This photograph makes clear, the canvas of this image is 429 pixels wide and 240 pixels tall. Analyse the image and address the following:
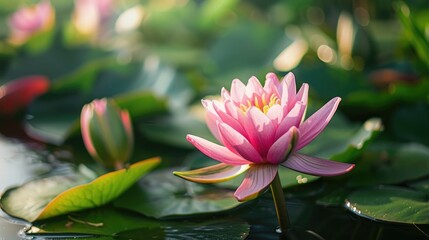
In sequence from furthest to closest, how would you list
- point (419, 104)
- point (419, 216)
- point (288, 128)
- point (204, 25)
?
point (204, 25), point (419, 104), point (419, 216), point (288, 128)

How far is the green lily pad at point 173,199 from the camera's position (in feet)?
3.49

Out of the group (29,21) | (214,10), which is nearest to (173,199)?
(29,21)

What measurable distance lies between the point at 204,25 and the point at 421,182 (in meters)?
1.15

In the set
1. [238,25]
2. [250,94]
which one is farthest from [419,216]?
[238,25]

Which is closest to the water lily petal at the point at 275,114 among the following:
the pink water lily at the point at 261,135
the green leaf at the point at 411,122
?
the pink water lily at the point at 261,135

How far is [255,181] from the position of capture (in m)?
0.88

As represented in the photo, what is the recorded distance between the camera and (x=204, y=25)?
85.3 inches

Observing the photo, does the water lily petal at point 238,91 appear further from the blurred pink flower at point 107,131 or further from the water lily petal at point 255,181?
the blurred pink flower at point 107,131

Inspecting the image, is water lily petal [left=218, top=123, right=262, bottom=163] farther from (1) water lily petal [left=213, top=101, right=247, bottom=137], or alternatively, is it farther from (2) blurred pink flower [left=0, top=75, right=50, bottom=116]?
(2) blurred pink flower [left=0, top=75, right=50, bottom=116]

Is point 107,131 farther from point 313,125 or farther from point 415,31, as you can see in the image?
point 415,31

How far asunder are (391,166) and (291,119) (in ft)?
1.32

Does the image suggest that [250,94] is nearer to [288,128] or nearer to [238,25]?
[288,128]

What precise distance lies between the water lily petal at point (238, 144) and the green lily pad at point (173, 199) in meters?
0.19

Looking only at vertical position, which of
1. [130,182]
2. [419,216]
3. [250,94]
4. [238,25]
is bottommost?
[419,216]
